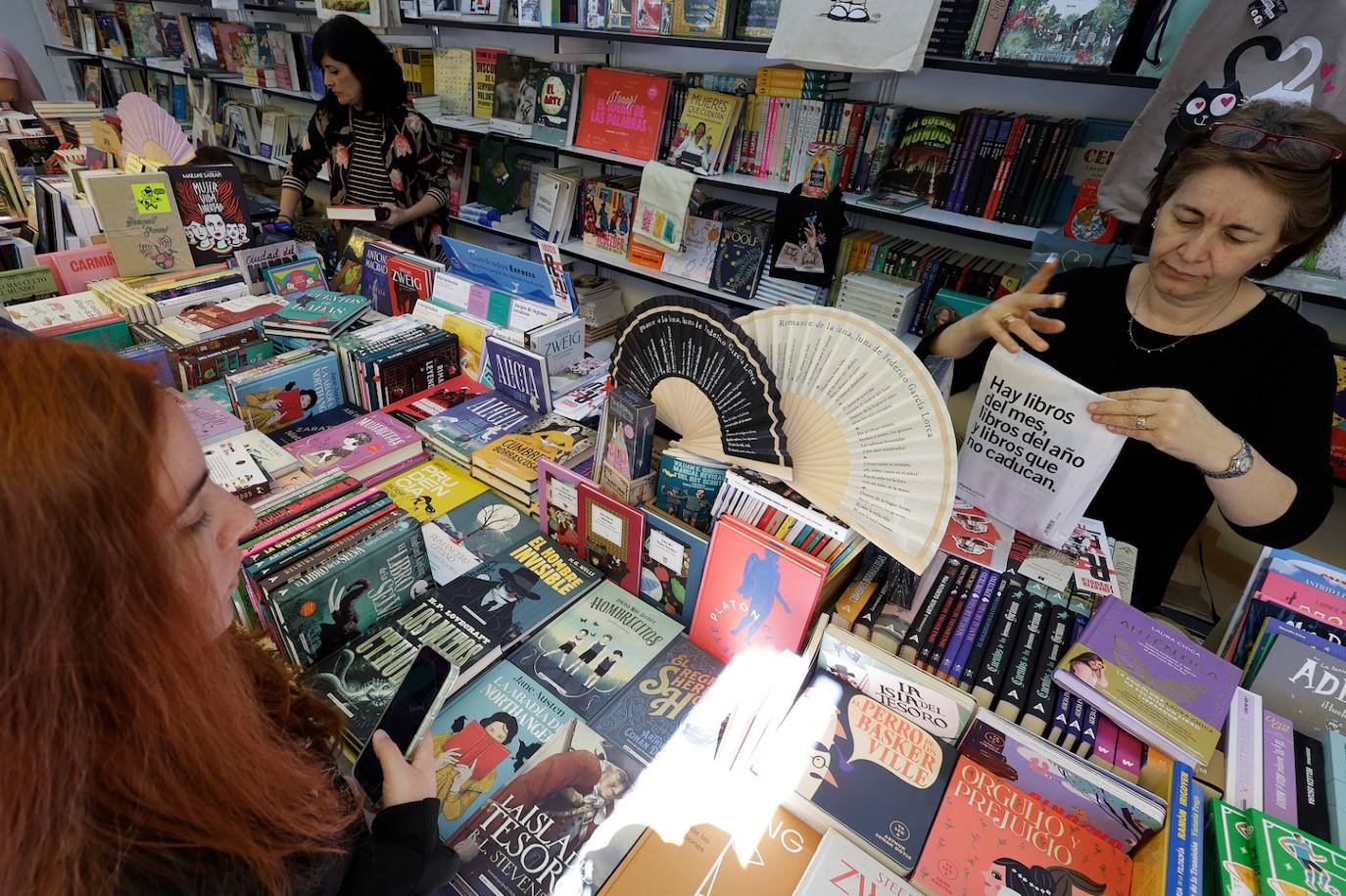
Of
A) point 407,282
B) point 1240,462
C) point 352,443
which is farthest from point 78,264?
Result: point 1240,462

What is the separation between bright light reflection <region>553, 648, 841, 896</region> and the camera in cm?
93

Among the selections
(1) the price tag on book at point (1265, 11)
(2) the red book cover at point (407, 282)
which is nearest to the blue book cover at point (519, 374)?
(2) the red book cover at point (407, 282)

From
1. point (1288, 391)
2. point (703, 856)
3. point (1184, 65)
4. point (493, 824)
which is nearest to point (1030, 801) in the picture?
point (703, 856)

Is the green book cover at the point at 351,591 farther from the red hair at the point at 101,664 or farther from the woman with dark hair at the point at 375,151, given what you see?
the woman with dark hair at the point at 375,151

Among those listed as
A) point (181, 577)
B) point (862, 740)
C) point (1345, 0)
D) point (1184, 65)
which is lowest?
point (862, 740)

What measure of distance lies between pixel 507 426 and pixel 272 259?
4.64 ft

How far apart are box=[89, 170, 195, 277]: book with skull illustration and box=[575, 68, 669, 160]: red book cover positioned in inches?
73.3

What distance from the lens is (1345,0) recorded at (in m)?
1.53

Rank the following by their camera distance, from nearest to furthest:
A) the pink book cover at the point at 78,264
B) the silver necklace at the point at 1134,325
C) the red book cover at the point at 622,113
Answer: the silver necklace at the point at 1134,325
the pink book cover at the point at 78,264
the red book cover at the point at 622,113

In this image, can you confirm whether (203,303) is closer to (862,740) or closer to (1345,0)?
(862,740)

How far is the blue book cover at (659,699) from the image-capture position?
3.51 feet

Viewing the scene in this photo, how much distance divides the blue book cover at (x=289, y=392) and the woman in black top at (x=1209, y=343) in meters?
1.66

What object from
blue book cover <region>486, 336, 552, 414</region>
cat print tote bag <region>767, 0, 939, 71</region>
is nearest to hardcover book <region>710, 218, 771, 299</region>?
cat print tote bag <region>767, 0, 939, 71</region>

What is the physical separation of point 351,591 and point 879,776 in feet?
3.12
